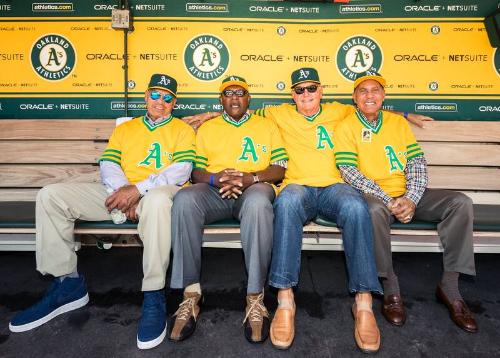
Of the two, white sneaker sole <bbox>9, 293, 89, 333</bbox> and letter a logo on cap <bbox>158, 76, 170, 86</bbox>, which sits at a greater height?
letter a logo on cap <bbox>158, 76, 170, 86</bbox>

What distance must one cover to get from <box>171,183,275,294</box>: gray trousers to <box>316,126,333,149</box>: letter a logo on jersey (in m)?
0.79

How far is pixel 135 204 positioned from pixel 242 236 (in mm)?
857

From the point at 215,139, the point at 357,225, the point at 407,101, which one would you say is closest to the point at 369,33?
the point at 407,101

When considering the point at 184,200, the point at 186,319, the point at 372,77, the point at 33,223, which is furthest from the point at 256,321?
the point at 372,77

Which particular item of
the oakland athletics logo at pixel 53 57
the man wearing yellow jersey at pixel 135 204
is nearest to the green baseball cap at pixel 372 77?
the man wearing yellow jersey at pixel 135 204

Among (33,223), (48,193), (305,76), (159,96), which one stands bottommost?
A: (33,223)

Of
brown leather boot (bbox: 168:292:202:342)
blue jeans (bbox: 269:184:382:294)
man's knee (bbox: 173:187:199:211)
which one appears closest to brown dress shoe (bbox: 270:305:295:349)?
blue jeans (bbox: 269:184:382:294)

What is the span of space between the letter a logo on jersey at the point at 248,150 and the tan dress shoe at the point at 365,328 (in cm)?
132

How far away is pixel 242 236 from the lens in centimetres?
212

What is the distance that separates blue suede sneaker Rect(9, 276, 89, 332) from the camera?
6.97 ft

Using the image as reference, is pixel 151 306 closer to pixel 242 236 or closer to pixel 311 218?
pixel 242 236

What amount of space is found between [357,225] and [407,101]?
2.16 meters

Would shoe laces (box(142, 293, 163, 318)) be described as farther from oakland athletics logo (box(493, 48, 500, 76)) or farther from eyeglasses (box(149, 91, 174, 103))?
oakland athletics logo (box(493, 48, 500, 76))

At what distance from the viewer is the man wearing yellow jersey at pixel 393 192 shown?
2176 mm
